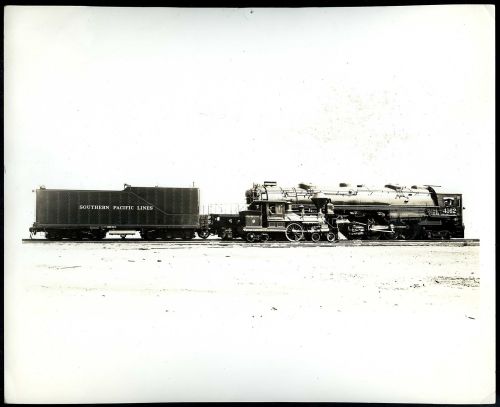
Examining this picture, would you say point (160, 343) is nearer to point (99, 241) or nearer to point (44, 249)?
point (44, 249)

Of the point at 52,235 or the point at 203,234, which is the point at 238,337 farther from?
the point at 52,235

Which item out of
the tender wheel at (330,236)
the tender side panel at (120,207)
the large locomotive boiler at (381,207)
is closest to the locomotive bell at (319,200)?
the large locomotive boiler at (381,207)

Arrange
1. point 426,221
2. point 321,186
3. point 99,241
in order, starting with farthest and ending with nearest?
point 426,221 → point 99,241 → point 321,186

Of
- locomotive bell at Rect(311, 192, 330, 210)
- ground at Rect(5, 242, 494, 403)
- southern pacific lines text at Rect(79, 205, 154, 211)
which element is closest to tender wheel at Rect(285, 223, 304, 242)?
locomotive bell at Rect(311, 192, 330, 210)

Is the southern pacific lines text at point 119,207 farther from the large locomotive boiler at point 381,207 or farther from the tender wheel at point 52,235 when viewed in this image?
the large locomotive boiler at point 381,207

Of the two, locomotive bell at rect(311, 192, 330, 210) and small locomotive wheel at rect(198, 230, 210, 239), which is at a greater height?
locomotive bell at rect(311, 192, 330, 210)

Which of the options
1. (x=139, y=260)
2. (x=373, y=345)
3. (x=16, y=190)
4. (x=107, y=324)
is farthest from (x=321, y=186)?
(x=16, y=190)

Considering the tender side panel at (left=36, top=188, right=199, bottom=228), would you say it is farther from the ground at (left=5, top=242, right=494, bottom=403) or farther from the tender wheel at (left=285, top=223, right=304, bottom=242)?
the tender wheel at (left=285, top=223, right=304, bottom=242)
